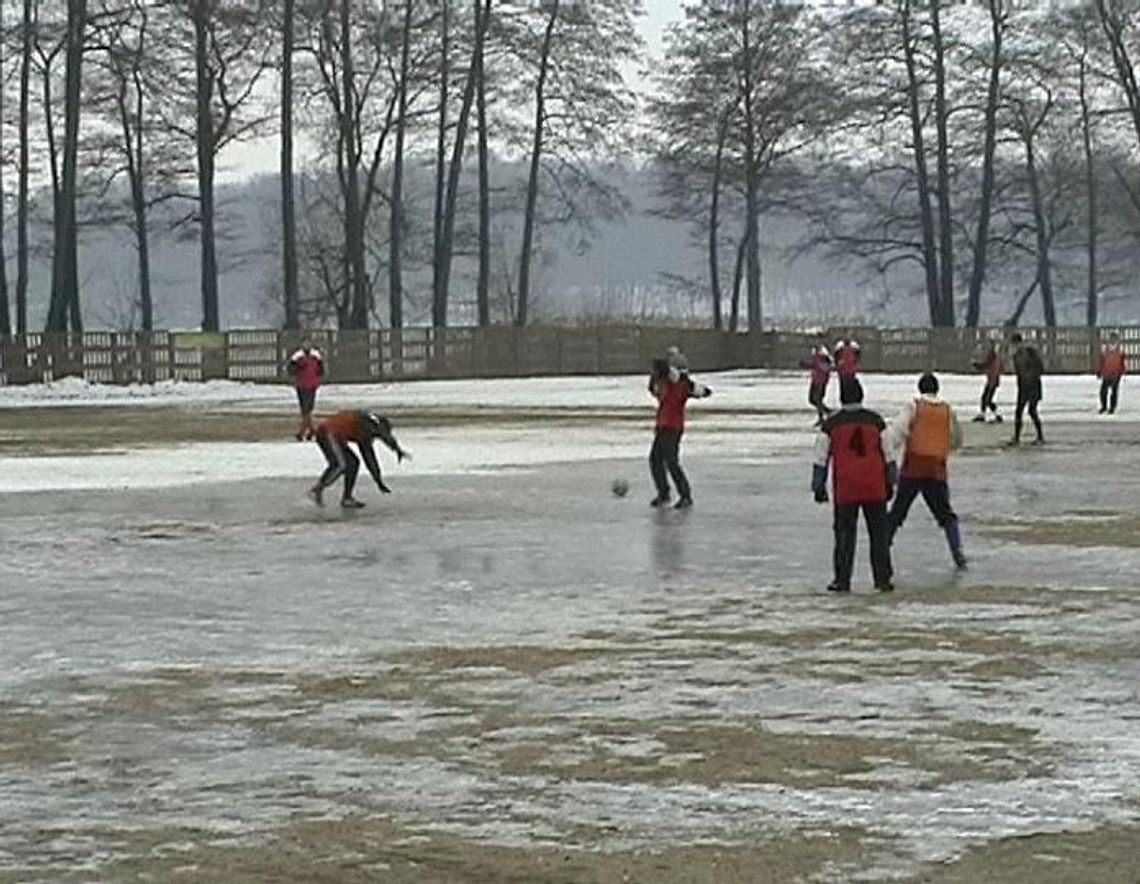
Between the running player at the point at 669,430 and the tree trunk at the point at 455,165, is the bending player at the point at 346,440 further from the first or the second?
the tree trunk at the point at 455,165

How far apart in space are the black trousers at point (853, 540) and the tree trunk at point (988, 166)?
60254mm

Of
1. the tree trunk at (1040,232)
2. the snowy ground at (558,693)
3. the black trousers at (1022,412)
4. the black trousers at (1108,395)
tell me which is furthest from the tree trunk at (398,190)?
the snowy ground at (558,693)

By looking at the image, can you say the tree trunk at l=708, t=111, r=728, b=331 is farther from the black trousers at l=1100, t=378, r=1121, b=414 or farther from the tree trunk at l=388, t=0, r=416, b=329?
the black trousers at l=1100, t=378, r=1121, b=414

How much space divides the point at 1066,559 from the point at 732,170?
6402cm

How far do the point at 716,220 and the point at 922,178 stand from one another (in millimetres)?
8623

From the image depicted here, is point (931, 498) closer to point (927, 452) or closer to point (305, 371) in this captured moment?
point (927, 452)

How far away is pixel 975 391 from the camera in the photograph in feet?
191

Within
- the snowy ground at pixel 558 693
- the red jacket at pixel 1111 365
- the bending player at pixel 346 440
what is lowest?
the snowy ground at pixel 558 693

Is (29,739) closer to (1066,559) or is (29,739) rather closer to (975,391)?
(1066,559)

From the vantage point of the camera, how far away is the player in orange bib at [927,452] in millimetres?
17953

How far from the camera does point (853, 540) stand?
16812mm

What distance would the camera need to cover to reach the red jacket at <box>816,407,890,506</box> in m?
16.8

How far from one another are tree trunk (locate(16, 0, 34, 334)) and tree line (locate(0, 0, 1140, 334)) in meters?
0.12

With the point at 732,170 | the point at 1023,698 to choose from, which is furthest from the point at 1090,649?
the point at 732,170
